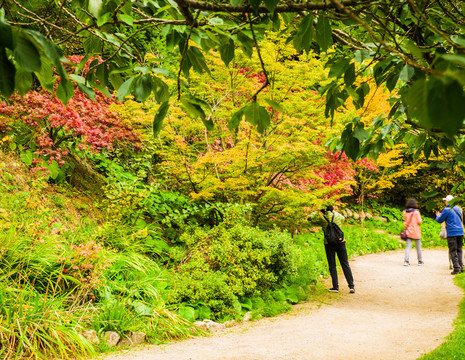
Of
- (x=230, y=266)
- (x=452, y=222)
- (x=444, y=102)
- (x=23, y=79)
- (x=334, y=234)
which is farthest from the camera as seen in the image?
(x=452, y=222)

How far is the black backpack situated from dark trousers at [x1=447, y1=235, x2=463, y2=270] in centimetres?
312

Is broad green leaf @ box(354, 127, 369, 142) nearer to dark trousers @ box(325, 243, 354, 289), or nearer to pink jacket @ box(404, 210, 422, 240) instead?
dark trousers @ box(325, 243, 354, 289)

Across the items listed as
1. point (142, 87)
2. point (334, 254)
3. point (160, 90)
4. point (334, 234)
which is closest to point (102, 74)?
point (160, 90)

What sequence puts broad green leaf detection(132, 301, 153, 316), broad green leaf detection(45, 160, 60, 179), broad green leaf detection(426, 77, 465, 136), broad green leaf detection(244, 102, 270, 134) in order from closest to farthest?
broad green leaf detection(426, 77, 465, 136)
broad green leaf detection(244, 102, 270, 134)
broad green leaf detection(132, 301, 153, 316)
broad green leaf detection(45, 160, 60, 179)

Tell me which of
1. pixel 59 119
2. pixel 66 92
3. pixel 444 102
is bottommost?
pixel 444 102

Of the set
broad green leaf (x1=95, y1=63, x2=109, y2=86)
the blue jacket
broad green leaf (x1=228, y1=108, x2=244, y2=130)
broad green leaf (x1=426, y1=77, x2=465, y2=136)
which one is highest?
broad green leaf (x1=95, y1=63, x2=109, y2=86)

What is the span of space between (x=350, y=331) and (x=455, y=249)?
5.06 metres

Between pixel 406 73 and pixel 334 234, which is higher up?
pixel 406 73

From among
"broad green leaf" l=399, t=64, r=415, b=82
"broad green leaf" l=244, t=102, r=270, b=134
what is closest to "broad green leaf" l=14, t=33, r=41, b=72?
"broad green leaf" l=244, t=102, r=270, b=134

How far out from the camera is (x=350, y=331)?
4551 mm

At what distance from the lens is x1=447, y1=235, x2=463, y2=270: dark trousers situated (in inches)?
318

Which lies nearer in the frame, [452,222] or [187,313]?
[187,313]

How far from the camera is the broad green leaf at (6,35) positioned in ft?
2.44

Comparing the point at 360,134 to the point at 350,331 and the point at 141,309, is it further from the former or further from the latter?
the point at 350,331
